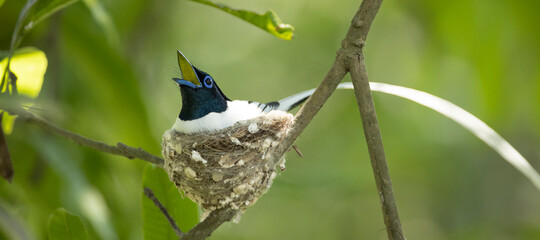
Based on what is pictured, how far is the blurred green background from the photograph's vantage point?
282 cm

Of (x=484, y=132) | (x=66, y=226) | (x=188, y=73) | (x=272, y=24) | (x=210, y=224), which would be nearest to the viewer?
(x=484, y=132)

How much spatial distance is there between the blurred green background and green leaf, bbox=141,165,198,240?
0.43m

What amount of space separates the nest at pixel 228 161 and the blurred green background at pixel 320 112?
0.48m

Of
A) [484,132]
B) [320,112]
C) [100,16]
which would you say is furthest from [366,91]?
[320,112]

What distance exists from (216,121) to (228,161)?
273 mm

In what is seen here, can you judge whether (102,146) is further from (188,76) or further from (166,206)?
(188,76)

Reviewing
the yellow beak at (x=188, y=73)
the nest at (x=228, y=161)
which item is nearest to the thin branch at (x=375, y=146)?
the nest at (x=228, y=161)

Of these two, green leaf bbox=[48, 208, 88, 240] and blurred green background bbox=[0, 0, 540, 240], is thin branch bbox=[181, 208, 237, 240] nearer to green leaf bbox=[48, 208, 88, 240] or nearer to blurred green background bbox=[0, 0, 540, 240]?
green leaf bbox=[48, 208, 88, 240]

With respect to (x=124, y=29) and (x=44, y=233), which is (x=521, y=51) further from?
(x=44, y=233)

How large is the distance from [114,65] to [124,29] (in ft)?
4.13

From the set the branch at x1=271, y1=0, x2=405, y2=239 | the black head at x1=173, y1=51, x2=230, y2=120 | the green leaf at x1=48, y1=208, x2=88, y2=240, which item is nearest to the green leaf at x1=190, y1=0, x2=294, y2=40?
the branch at x1=271, y1=0, x2=405, y2=239

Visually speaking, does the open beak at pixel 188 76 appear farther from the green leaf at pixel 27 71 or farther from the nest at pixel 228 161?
the green leaf at pixel 27 71

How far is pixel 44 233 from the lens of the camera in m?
2.87

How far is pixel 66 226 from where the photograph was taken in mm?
1737
